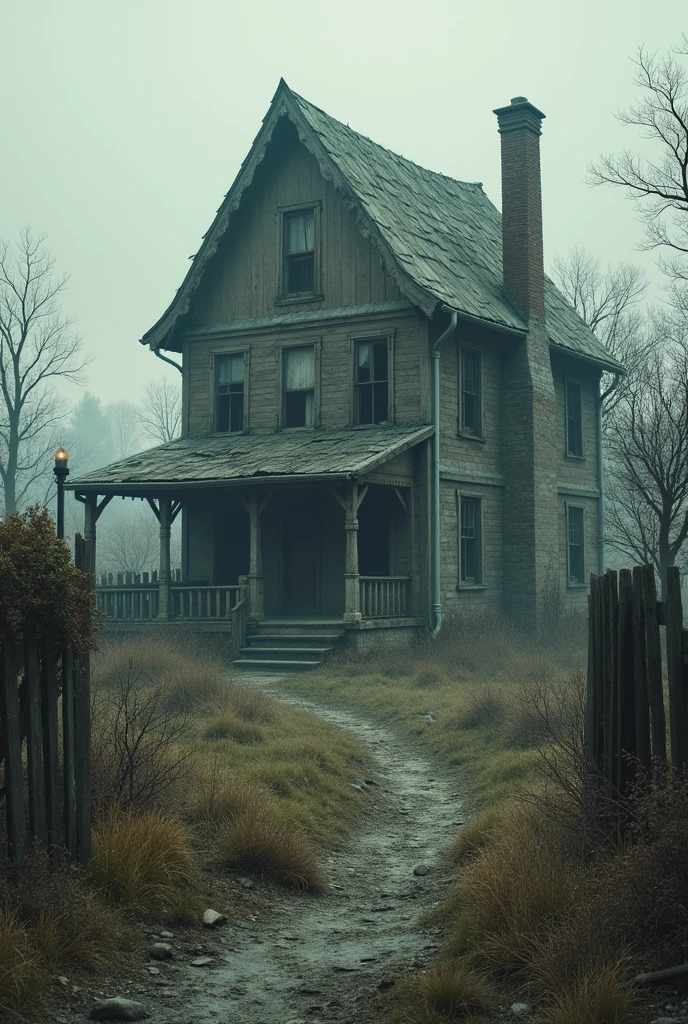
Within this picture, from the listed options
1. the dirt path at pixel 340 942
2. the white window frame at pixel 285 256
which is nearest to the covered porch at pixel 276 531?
the white window frame at pixel 285 256

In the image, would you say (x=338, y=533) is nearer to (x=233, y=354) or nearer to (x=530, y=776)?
(x=233, y=354)

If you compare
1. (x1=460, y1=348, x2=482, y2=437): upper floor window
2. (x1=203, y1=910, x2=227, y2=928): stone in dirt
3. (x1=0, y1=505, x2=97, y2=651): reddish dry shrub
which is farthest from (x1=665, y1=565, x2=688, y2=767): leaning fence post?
(x1=460, y1=348, x2=482, y2=437): upper floor window

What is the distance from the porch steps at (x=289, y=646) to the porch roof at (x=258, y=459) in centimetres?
294

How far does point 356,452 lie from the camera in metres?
20.3

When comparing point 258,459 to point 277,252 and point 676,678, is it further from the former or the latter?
point 676,678

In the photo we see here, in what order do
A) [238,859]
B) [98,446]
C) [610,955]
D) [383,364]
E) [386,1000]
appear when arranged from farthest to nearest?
[98,446] < [383,364] < [238,859] < [386,1000] < [610,955]

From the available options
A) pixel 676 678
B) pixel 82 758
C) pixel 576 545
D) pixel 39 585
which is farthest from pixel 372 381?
pixel 676 678

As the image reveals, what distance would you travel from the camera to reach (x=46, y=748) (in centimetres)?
606

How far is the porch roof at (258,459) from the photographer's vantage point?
19.8 metres

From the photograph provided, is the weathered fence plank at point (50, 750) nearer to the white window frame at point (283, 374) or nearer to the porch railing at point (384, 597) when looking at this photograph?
the porch railing at point (384, 597)

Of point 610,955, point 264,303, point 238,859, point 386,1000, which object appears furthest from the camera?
point 264,303

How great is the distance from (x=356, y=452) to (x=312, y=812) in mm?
11643

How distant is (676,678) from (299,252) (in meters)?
19.5

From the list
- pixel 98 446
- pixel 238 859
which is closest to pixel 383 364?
pixel 238 859
